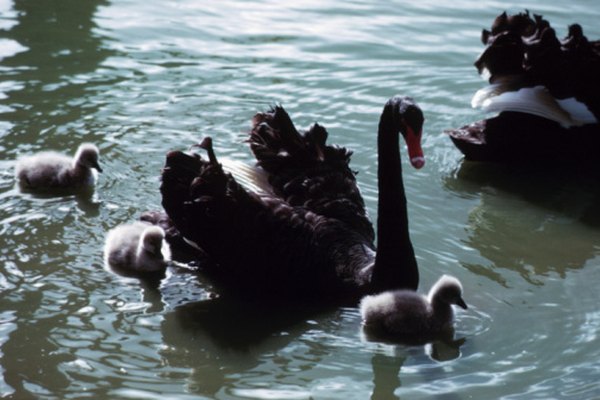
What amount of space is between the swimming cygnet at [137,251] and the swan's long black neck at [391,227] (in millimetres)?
935

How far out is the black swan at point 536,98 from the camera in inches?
241

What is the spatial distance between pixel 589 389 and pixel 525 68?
249cm

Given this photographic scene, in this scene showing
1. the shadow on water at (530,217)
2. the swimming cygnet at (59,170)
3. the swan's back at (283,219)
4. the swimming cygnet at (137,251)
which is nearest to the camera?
the swan's back at (283,219)

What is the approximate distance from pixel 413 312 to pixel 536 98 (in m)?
2.15

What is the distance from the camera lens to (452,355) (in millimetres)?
4316

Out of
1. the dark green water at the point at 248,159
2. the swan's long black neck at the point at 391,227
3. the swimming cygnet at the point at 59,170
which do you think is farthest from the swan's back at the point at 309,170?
the swimming cygnet at the point at 59,170

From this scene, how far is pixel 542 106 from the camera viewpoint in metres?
6.14

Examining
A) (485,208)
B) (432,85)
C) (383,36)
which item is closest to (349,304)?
(485,208)

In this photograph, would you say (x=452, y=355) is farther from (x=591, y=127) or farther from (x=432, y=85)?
(x=432, y=85)

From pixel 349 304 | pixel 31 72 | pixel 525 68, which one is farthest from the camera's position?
pixel 31 72

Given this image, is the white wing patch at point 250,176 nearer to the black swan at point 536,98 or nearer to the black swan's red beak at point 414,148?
the black swan's red beak at point 414,148

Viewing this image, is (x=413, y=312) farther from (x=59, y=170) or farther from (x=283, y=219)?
(x=59, y=170)

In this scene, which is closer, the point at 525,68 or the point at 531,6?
the point at 525,68

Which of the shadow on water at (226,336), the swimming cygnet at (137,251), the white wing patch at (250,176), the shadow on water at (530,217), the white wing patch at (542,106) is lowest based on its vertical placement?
the shadow on water at (226,336)
